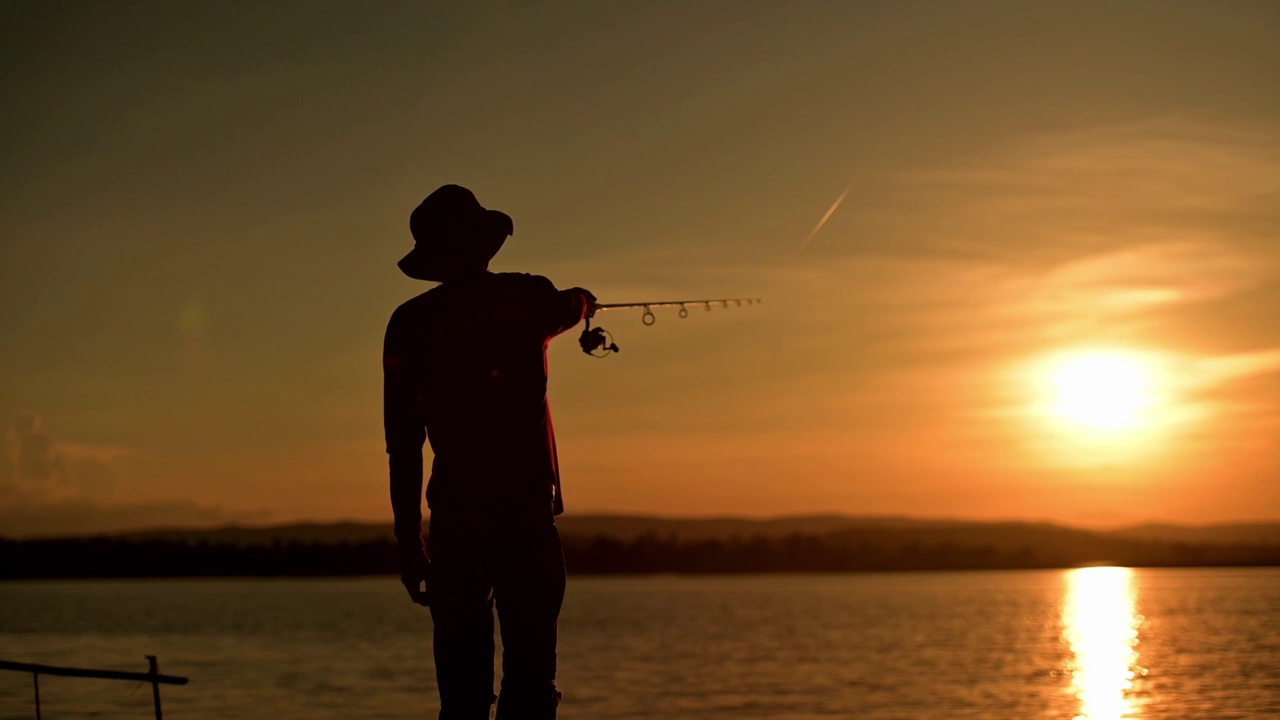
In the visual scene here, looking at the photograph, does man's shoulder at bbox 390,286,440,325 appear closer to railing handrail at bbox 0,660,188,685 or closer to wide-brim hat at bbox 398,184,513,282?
wide-brim hat at bbox 398,184,513,282

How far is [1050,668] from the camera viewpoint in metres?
60.8

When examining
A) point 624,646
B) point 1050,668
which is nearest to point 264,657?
point 624,646

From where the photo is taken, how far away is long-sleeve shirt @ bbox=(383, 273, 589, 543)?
4.50 meters

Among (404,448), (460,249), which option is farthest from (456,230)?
(404,448)

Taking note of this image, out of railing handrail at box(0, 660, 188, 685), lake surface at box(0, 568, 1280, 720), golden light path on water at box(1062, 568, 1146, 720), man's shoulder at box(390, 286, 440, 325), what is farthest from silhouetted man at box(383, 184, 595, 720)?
golden light path on water at box(1062, 568, 1146, 720)

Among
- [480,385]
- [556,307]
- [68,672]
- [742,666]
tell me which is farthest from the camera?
[742,666]

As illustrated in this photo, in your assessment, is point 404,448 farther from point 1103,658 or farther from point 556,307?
point 1103,658

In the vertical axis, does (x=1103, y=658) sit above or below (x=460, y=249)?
below

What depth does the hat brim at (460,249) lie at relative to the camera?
15.5 feet

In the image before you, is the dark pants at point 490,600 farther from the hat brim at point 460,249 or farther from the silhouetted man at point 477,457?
the hat brim at point 460,249

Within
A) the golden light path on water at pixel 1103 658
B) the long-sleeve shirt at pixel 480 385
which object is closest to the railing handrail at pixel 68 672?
the long-sleeve shirt at pixel 480 385

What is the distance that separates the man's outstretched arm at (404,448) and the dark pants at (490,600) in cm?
9

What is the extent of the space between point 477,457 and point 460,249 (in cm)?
69

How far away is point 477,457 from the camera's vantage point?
4.52 metres
